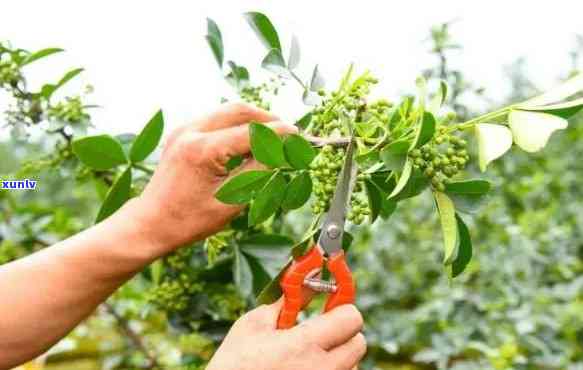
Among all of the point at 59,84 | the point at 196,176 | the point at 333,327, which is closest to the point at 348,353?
the point at 333,327

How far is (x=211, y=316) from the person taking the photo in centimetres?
142

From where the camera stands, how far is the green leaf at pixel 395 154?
837 millimetres

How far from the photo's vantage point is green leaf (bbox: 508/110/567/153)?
29.8 inches

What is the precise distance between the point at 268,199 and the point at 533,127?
331mm

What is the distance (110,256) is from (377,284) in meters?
1.28

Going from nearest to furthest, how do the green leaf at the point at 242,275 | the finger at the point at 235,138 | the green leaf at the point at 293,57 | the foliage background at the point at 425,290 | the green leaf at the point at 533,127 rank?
1. the green leaf at the point at 533,127
2. the finger at the point at 235,138
3. the green leaf at the point at 293,57
4. the green leaf at the point at 242,275
5. the foliage background at the point at 425,290

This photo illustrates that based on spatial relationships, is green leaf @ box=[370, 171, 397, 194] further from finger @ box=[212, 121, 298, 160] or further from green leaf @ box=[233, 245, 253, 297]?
green leaf @ box=[233, 245, 253, 297]

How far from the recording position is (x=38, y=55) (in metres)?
1.31

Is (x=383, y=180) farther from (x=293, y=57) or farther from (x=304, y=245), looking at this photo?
(x=293, y=57)

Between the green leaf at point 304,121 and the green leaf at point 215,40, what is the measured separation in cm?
17

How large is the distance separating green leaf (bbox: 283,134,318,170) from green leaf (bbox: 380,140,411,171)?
0.36 feet

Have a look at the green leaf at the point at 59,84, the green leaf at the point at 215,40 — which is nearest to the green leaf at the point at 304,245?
the green leaf at the point at 215,40

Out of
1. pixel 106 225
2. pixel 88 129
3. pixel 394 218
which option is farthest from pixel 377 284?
pixel 106 225

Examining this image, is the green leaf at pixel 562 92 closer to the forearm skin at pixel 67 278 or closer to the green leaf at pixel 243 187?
the green leaf at pixel 243 187
